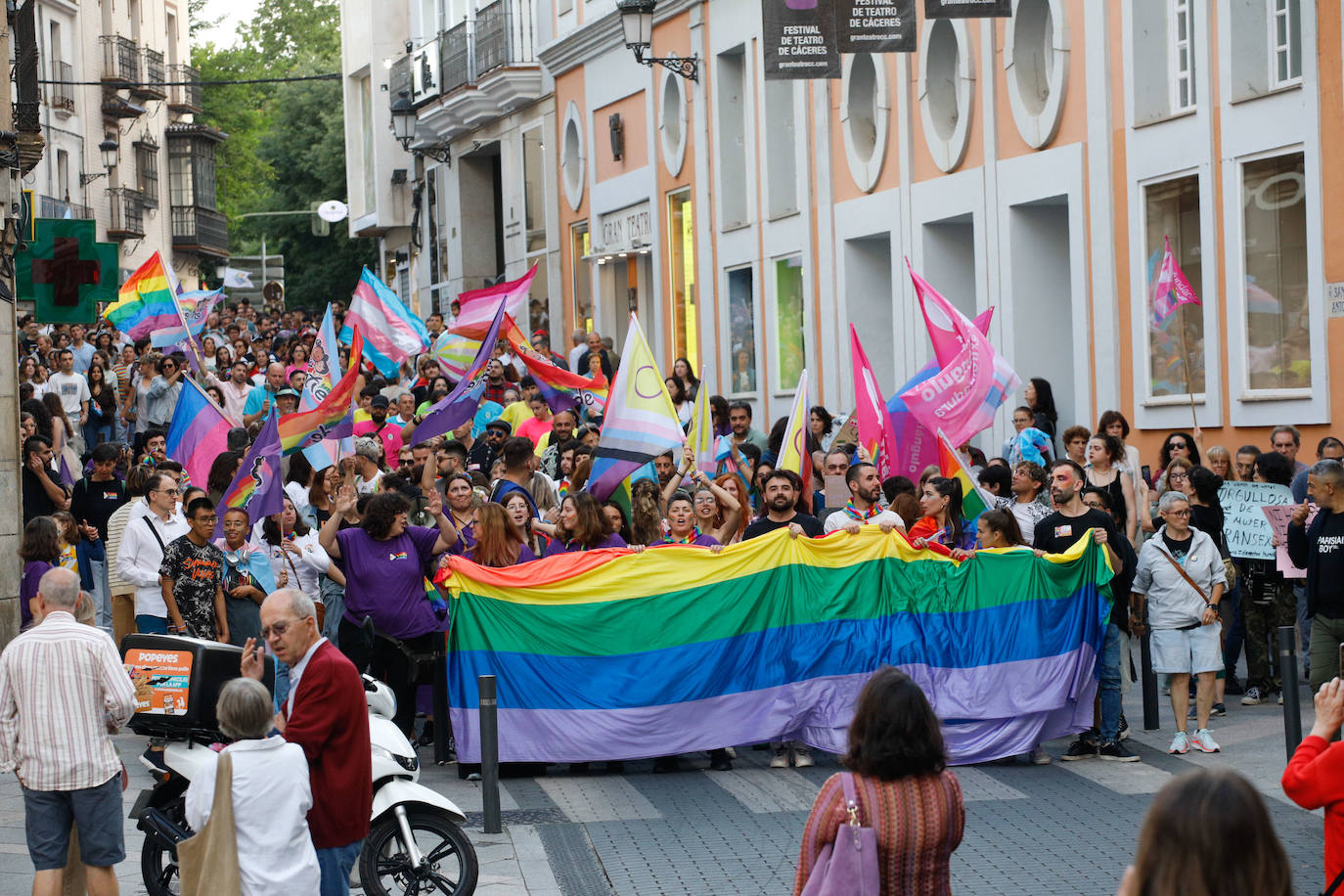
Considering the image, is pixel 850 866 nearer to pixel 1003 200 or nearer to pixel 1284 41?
pixel 1284 41

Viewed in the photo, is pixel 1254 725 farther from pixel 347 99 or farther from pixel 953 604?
pixel 347 99

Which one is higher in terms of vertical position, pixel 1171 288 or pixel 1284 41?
pixel 1284 41

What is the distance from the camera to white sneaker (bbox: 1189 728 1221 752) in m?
11.6

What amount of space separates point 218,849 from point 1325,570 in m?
7.05

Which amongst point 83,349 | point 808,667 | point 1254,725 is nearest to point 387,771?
point 808,667

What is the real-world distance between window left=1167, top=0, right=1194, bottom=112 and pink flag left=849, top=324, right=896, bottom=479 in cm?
483

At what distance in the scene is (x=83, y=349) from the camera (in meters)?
25.5

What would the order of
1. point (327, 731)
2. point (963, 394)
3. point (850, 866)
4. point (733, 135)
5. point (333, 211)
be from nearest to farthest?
point (850, 866), point (327, 731), point (963, 394), point (733, 135), point (333, 211)

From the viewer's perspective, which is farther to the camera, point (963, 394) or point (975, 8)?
point (975, 8)

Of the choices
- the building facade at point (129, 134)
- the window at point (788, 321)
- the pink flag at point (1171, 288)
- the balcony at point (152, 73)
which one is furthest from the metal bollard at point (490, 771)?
the balcony at point (152, 73)

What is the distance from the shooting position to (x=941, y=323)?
51.3ft

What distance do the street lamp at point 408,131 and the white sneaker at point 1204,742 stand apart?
2932 centimetres

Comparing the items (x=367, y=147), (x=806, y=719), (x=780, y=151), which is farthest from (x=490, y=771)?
(x=367, y=147)

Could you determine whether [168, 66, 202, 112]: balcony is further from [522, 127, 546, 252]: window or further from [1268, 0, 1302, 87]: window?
[1268, 0, 1302, 87]: window
